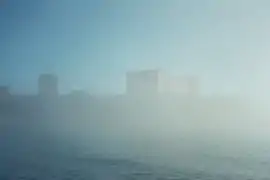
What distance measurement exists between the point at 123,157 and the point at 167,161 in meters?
0.58

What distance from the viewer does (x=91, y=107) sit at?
10.8 feet

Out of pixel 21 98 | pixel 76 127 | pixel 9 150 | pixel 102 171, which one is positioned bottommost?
pixel 102 171

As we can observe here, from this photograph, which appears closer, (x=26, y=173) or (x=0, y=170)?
(x=0, y=170)

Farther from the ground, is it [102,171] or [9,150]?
[9,150]

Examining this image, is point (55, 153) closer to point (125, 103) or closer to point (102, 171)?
point (102, 171)

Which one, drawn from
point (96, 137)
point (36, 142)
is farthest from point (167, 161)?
point (36, 142)

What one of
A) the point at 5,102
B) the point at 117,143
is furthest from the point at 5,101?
the point at 117,143

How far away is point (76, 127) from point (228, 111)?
5.33 feet

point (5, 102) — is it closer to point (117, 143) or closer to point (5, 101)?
point (5, 101)

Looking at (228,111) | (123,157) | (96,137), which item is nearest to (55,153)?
(96,137)

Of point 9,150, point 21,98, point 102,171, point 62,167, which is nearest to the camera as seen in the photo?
point 21,98

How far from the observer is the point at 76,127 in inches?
142

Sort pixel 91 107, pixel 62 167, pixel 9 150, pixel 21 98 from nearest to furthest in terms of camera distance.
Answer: pixel 21 98, pixel 91 107, pixel 9 150, pixel 62 167

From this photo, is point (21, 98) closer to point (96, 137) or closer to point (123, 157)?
point (96, 137)
